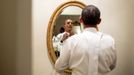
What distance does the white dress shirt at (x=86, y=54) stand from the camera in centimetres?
166

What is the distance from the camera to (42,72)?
2.16 metres

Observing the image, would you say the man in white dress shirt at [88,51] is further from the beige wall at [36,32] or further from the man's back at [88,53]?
the beige wall at [36,32]

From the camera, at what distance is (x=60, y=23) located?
87.0 inches

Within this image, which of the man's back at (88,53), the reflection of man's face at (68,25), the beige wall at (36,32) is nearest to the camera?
the man's back at (88,53)

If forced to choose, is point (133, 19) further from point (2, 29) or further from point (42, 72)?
point (2, 29)

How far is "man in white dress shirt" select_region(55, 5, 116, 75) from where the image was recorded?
1.66m

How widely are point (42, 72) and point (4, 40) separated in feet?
1.75

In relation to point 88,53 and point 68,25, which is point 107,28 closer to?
point 68,25

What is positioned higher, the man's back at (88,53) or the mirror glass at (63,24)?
the mirror glass at (63,24)

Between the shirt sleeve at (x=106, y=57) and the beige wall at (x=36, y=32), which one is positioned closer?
the shirt sleeve at (x=106, y=57)

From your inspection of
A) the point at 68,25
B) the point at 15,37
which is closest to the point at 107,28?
the point at 68,25

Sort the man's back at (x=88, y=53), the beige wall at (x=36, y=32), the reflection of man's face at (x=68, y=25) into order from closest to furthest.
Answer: the man's back at (x=88, y=53) < the beige wall at (x=36, y=32) < the reflection of man's face at (x=68, y=25)

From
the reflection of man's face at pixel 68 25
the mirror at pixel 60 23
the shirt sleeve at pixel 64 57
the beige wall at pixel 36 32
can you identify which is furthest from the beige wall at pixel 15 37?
the shirt sleeve at pixel 64 57

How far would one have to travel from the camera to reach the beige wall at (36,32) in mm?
2113
